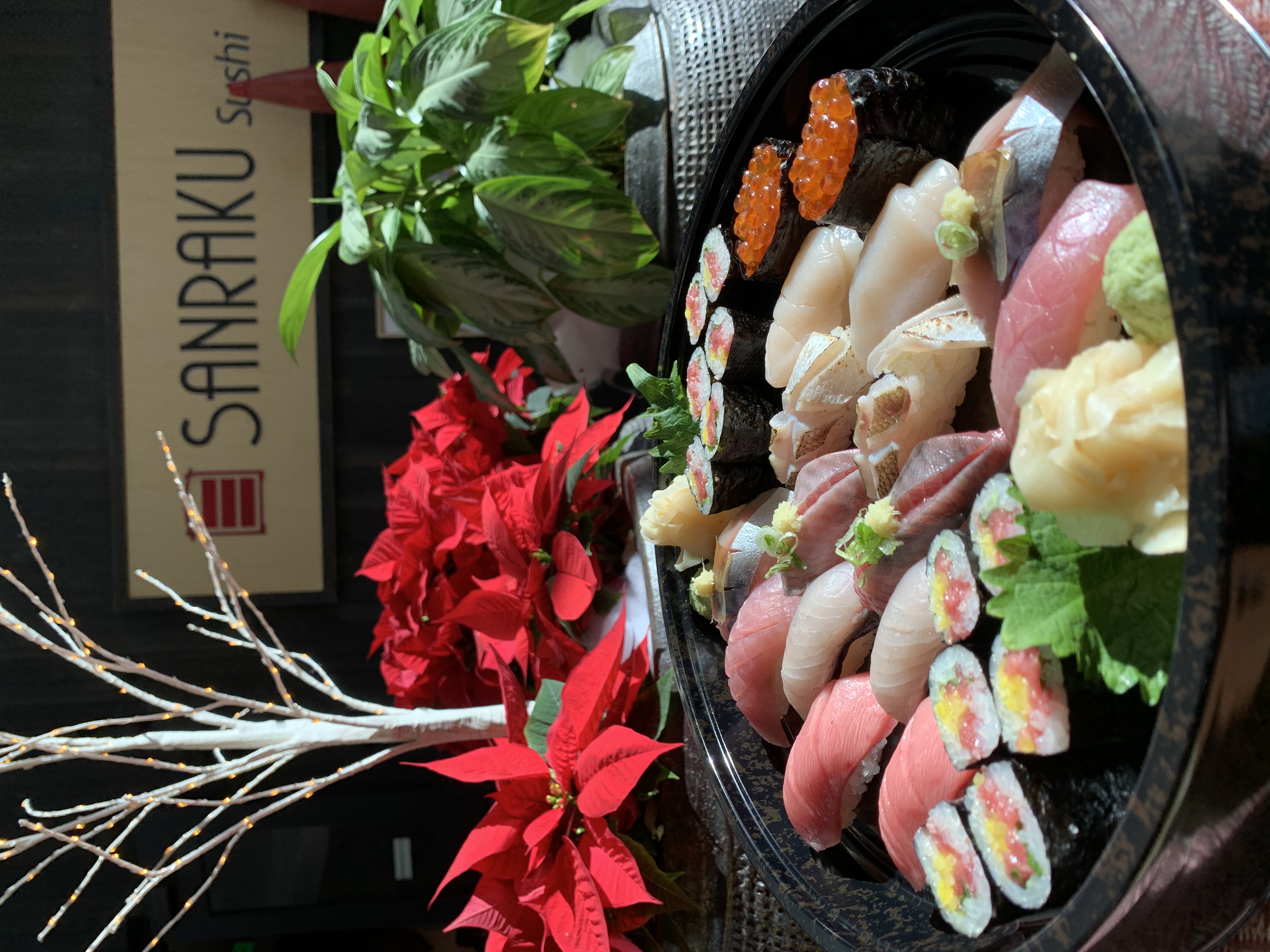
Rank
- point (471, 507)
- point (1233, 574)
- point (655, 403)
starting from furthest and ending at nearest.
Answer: point (471, 507) → point (655, 403) → point (1233, 574)

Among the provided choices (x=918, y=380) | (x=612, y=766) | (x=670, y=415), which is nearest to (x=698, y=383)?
(x=670, y=415)

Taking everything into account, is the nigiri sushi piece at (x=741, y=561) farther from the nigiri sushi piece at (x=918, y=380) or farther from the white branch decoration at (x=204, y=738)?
the white branch decoration at (x=204, y=738)

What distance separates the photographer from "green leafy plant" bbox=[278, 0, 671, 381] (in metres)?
0.94

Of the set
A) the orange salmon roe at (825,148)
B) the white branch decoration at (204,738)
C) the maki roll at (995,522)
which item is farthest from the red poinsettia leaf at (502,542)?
the maki roll at (995,522)

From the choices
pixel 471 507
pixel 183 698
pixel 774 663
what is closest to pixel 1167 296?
pixel 774 663

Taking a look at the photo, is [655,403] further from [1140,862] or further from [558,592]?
[1140,862]

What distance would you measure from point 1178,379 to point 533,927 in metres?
0.81

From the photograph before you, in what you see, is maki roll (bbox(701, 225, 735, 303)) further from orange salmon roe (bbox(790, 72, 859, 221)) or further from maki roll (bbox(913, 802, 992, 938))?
maki roll (bbox(913, 802, 992, 938))

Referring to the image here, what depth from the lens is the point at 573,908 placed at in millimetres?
827

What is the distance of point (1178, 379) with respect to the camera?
31 cm

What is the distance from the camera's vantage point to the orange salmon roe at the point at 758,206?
64 centimetres

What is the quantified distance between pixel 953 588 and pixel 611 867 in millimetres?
525

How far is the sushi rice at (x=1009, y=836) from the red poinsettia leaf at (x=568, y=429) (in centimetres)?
76

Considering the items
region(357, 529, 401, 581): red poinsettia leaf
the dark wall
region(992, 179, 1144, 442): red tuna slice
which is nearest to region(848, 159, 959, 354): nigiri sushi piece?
region(992, 179, 1144, 442): red tuna slice
